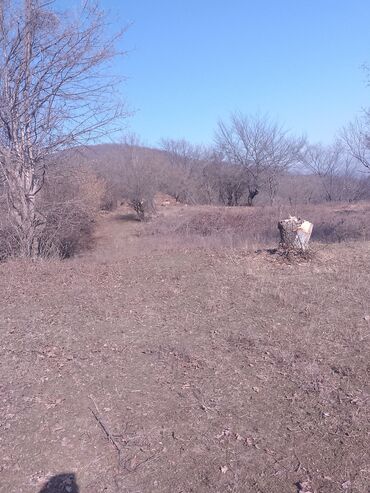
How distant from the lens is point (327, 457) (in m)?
2.86

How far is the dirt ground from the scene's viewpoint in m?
2.81

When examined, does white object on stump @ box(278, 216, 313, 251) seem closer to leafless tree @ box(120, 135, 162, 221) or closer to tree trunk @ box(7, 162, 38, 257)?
tree trunk @ box(7, 162, 38, 257)

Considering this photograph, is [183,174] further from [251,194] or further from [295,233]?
[295,233]

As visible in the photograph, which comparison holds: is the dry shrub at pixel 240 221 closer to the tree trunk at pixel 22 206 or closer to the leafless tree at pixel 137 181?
the leafless tree at pixel 137 181

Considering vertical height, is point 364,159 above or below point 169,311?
above

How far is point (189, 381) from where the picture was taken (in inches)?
153

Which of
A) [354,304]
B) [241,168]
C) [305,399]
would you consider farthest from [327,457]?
[241,168]

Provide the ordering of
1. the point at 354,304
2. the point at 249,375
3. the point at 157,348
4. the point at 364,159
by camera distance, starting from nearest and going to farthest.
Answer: the point at 249,375 < the point at 157,348 < the point at 354,304 < the point at 364,159

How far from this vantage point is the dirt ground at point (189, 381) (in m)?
2.81

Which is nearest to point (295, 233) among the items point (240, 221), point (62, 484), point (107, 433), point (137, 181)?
point (107, 433)

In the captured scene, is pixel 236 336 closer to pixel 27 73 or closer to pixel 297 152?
pixel 27 73

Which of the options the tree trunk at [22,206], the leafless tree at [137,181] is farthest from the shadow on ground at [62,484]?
the leafless tree at [137,181]

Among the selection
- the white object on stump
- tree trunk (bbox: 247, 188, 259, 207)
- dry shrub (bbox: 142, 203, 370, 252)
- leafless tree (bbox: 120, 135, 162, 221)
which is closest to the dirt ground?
the white object on stump

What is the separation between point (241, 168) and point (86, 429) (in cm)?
3446
